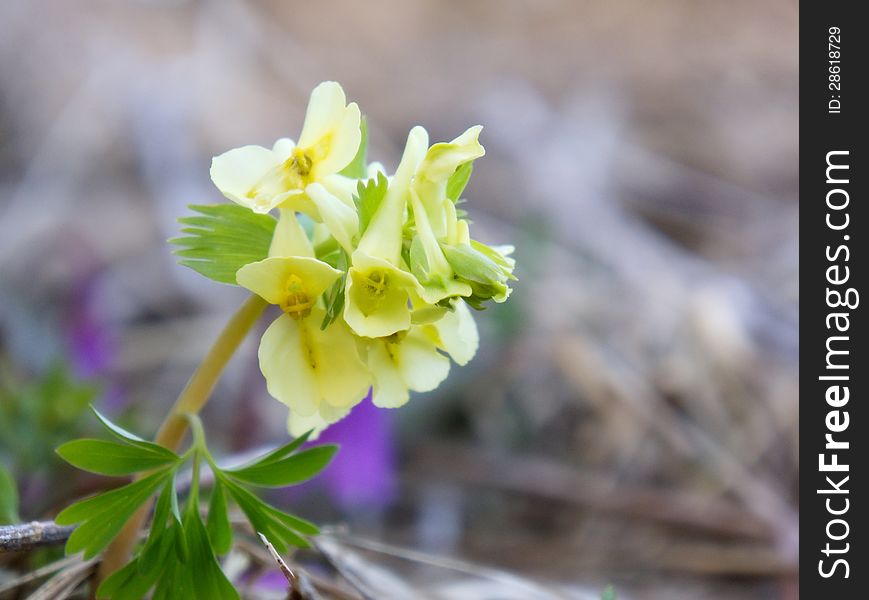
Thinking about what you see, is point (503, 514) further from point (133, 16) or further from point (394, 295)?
point (133, 16)

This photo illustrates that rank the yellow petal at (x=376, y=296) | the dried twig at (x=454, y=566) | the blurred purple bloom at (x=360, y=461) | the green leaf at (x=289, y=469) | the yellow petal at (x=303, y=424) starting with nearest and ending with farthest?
the yellow petal at (x=376, y=296)
the green leaf at (x=289, y=469)
the yellow petal at (x=303, y=424)
the dried twig at (x=454, y=566)
the blurred purple bloom at (x=360, y=461)

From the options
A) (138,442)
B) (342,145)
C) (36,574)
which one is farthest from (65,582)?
(342,145)

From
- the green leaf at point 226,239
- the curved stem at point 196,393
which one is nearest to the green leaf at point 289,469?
the curved stem at point 196,393

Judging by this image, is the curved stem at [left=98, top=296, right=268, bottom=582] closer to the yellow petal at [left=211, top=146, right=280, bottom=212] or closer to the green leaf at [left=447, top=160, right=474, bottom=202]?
the yellow petal at [left=211, top=146, right=280, bottom=212]

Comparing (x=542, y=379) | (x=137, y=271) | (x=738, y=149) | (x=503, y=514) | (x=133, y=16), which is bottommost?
(x=503, y=514)

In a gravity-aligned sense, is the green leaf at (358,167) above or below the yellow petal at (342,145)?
above

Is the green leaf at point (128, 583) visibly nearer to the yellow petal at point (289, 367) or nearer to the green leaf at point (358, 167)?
the yellow petal at point (289, 367)

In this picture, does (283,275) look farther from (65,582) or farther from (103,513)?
(65,582)
